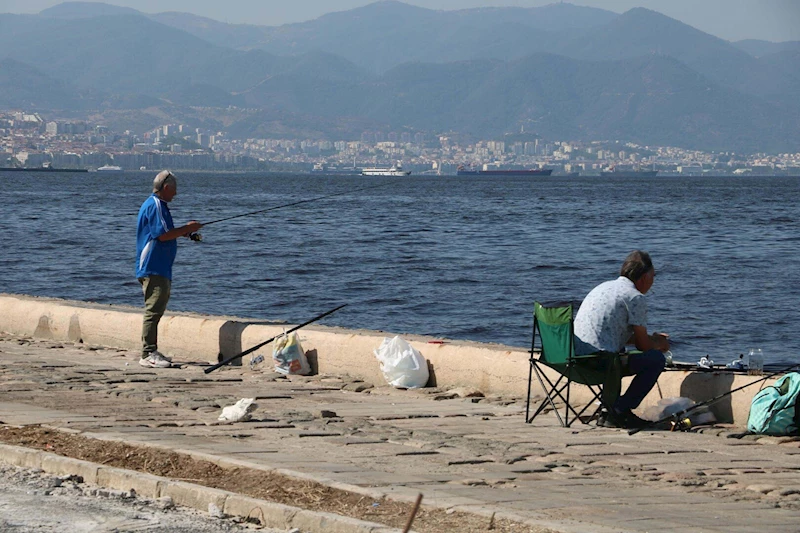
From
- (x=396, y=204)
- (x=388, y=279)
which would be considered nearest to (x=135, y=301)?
(x=388, y=279)

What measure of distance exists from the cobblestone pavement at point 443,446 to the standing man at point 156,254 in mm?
418

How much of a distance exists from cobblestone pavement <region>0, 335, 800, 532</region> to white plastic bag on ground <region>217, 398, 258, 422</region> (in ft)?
0.20

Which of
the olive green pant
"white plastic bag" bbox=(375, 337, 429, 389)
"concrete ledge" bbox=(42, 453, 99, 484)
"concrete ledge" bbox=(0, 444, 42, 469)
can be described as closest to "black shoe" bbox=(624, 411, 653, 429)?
"white plastic bag" bbox=(375, 337, 429, 389)

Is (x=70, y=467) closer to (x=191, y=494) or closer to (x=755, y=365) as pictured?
(x=191, y=494)

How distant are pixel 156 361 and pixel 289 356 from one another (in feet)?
3.41

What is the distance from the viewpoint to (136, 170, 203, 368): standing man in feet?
32.6

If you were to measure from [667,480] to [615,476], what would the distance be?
0.81 feet

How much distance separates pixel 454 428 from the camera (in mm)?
7516

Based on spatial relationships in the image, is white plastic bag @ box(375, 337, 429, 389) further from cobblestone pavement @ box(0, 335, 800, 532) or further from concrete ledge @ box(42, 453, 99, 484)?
concrete ledge @ box(42, 453, 99, 484)

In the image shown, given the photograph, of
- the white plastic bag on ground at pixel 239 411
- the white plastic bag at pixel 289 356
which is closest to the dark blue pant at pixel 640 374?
the white plastic bag on ground at pixel 239 411

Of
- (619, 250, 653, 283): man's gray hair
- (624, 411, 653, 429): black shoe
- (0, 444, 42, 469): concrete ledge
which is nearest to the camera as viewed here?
(0, 444, 42, 469): concrete ledge

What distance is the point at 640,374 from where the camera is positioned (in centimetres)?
779

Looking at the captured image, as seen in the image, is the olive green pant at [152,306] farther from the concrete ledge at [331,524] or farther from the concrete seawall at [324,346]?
the concrete ledge at [331,524]

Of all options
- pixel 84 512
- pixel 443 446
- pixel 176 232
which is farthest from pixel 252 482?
pixel 176 232
